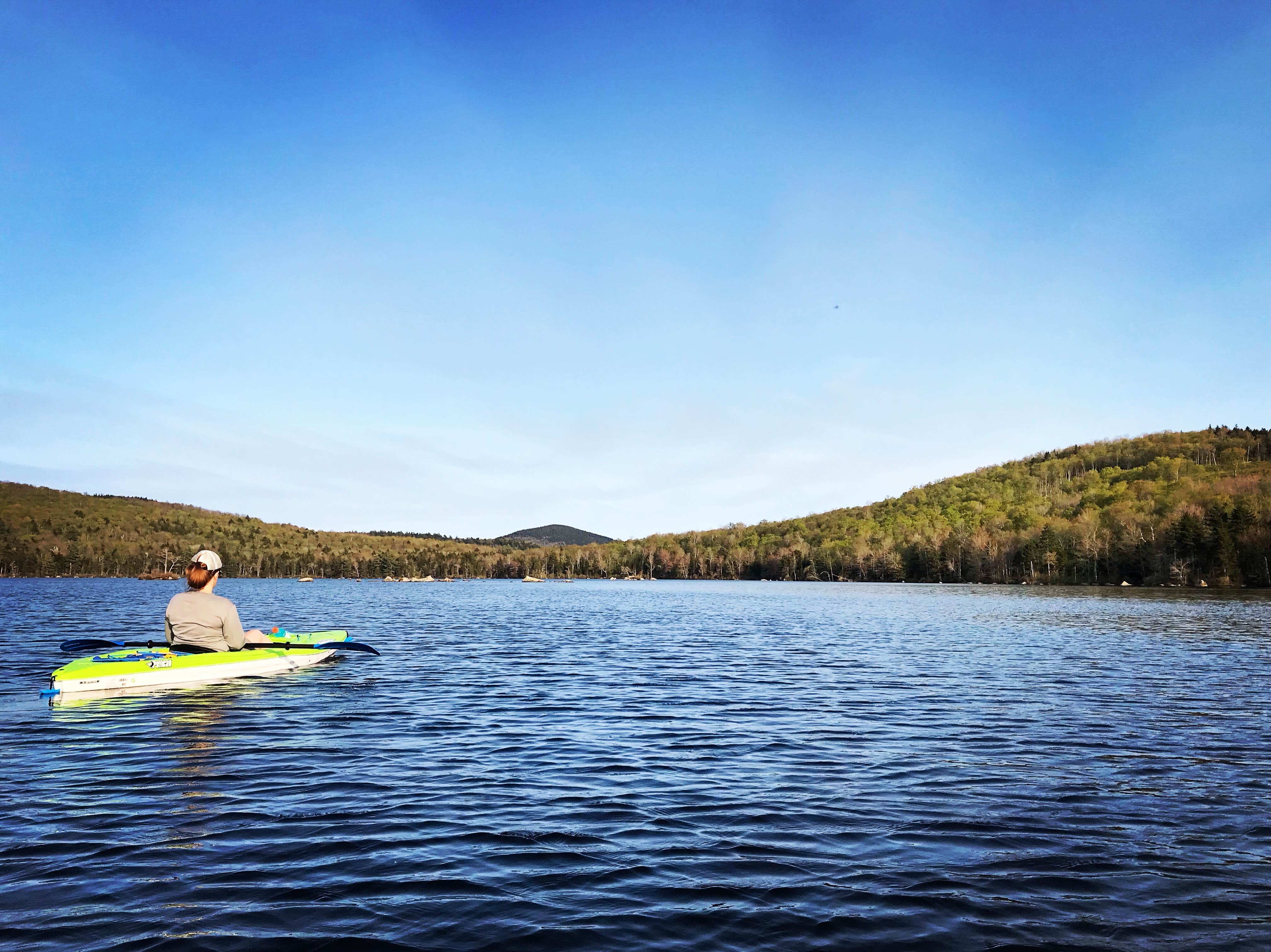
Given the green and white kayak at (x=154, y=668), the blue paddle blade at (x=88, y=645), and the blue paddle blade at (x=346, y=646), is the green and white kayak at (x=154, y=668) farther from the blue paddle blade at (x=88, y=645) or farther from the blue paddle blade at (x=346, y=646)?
the blue paddle blade at (x=346, y=646)

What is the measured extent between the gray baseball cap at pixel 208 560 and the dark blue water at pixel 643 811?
3393 mm

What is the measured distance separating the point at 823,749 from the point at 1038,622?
149 feet

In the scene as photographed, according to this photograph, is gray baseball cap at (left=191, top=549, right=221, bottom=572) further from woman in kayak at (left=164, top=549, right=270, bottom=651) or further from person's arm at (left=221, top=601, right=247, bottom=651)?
person's arm at (left=221, top=601, right=247, bottom=651)

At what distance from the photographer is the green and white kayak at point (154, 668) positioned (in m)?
20.1

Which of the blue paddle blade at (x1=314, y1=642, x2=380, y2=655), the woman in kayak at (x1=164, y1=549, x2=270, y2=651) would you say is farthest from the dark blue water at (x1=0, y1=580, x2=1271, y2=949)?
the woman in kayak at (x1=164, y1=549, x2=270, y2=651)

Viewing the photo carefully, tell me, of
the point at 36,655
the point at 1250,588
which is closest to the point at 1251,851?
the point at 36,655

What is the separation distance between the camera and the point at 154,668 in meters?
21.2

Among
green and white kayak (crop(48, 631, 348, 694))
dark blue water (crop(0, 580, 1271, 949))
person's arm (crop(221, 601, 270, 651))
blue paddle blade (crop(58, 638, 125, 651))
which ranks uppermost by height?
person's arm (crop(221, 601, 270, 651))

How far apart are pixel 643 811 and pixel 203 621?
15.1 metres

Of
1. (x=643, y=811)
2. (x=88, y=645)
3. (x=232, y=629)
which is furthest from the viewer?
(x=88, y=645)

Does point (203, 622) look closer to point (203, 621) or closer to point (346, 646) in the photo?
point (203, 621)

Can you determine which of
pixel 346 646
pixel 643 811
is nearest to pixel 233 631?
pixel 346 646

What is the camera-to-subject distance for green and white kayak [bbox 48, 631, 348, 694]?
66.0 ft

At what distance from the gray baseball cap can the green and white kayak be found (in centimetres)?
387
